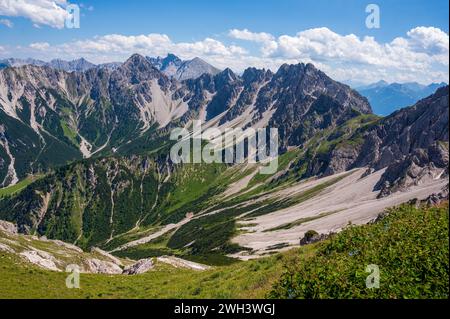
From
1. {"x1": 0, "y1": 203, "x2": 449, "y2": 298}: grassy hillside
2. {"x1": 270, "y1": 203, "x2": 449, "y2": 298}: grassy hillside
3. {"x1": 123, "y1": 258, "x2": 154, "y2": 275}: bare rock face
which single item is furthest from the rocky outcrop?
{"x1": 270, "y1": 203, "x2": 449, "y2": 298}: grassy hillside

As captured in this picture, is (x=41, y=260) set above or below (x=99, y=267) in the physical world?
above

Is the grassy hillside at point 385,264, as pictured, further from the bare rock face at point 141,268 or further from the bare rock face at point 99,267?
the bare rock face at point 99,267

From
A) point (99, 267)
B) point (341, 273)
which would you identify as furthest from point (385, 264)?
point (99, 267)

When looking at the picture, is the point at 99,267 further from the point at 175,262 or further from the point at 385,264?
the point at 385,264

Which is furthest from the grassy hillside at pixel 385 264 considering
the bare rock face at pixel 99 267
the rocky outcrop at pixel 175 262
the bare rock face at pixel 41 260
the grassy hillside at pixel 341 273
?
the bare rock face at pixel 99 267

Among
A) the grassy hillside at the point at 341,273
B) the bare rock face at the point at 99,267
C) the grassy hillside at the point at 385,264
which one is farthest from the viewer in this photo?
the bare rock face at the point at 99,267

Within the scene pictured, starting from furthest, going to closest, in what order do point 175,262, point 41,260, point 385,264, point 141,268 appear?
point 175,262
point 141,268
point 41,260
point 385,264

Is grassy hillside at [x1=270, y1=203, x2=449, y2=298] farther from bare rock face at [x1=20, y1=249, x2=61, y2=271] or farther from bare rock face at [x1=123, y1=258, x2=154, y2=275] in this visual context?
bare rock face at [x1=20, y1=249, x2=61, y2=271]
